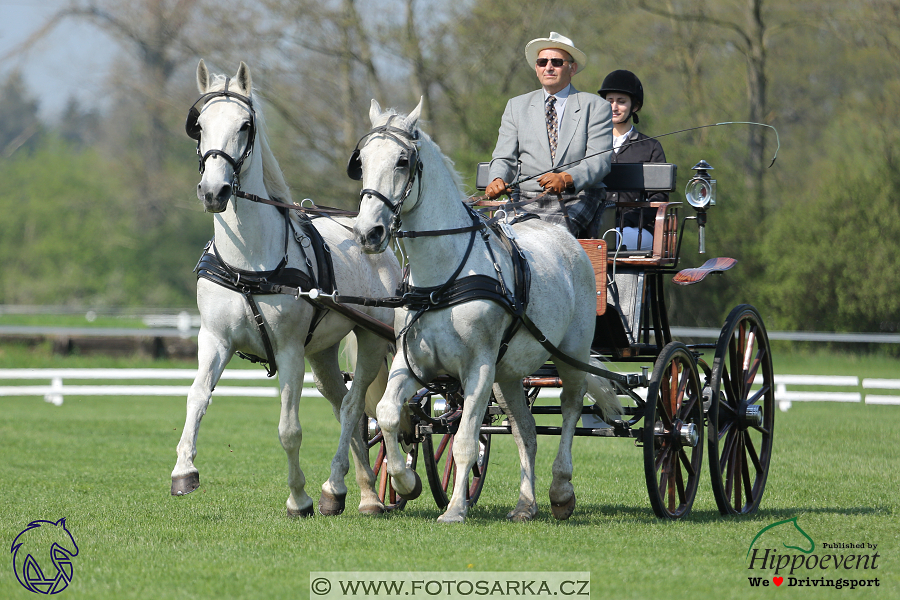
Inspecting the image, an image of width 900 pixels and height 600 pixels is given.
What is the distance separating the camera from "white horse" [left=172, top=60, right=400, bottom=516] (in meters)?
5.52

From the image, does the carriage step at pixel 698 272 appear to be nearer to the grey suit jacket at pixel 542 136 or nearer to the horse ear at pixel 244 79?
the grey suit jacket at pixel 542 136

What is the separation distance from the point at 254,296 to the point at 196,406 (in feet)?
2.21

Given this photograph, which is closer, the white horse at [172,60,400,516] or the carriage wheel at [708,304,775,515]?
the white horse at [172,60,400,516]

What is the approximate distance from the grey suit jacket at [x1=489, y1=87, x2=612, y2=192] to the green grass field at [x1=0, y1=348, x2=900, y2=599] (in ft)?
7.46

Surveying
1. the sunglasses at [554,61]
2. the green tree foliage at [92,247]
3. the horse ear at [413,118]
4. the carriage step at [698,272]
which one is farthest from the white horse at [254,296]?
the green tree foliage at [92,247]

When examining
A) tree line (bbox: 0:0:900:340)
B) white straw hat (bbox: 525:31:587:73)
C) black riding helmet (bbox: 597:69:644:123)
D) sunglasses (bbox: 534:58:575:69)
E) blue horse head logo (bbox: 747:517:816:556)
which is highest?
tree line (bbox: 0:0:900:340)

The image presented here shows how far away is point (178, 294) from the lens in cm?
3716

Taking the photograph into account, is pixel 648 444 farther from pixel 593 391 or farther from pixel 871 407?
pixel 871 407

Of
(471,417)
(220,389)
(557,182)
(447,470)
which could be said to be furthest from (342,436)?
(220,389)

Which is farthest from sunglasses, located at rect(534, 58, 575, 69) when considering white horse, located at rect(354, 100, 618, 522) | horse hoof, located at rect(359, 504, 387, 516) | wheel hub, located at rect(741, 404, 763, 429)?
horse hoof, located at rect(359, 504, 387, 516)

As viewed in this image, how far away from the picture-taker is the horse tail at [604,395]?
659 cm

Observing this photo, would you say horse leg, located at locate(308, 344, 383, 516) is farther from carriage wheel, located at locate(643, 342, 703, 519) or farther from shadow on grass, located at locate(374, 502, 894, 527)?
carriage wheel, located at locate(643, 342, 703, 519)

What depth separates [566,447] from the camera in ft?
20.6

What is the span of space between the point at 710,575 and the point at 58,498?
4750 millimetres
